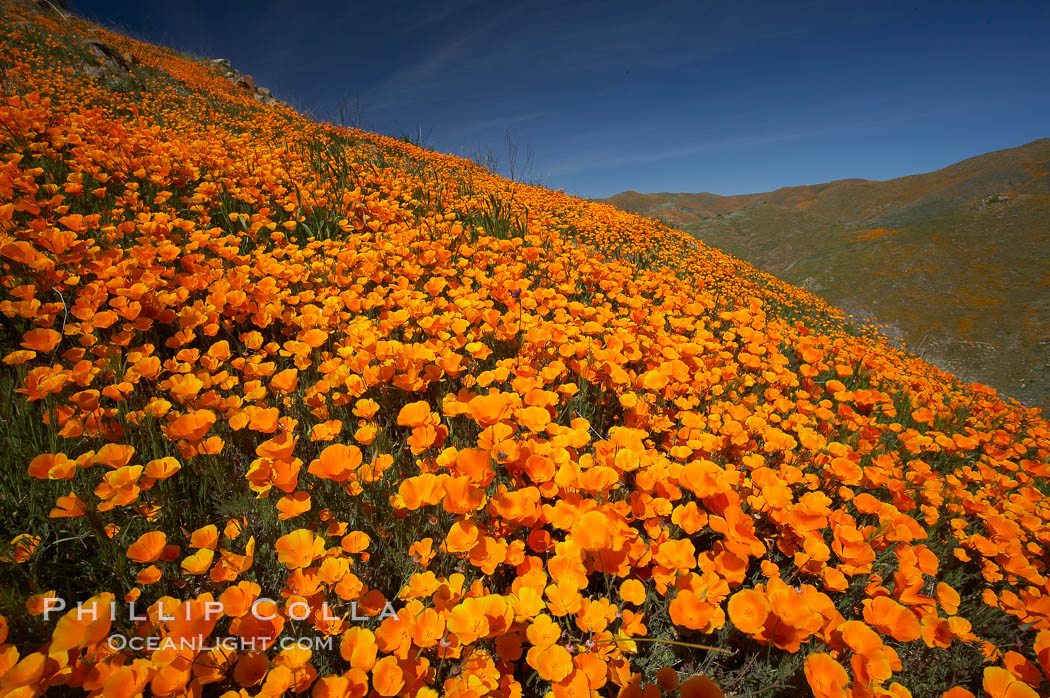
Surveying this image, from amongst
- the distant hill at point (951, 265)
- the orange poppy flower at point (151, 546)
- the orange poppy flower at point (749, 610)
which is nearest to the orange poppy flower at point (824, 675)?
the orange poppy flower at point (749, 610)

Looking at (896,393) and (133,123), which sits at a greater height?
(133,123)

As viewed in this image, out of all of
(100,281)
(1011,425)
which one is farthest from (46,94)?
(1011,425)

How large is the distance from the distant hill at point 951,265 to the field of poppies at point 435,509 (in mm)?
7063

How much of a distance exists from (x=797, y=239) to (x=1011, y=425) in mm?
13391

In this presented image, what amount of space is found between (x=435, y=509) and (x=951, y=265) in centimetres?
1491

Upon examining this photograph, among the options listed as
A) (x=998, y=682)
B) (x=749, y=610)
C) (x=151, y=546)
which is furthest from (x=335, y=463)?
(x=998, y=682)

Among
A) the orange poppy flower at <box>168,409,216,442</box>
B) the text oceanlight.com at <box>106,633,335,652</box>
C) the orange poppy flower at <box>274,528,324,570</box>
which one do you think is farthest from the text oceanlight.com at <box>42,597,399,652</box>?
the orange poppy flower at <box>168,409,216,442</box>

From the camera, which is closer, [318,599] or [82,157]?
[318,599]

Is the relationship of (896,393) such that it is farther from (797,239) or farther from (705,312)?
(797,239)

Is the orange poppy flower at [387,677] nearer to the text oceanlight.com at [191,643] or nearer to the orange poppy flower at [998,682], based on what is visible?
the text oceanlight.com at [191,643]

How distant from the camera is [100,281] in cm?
240

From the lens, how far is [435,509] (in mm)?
1940

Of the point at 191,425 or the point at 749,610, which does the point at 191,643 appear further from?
the point at 749,610

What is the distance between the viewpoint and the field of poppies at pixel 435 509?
1234 mm
